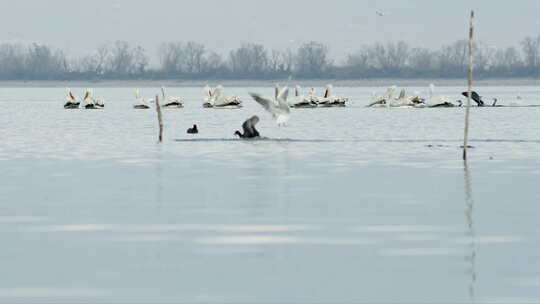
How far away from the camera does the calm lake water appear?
14.5 m

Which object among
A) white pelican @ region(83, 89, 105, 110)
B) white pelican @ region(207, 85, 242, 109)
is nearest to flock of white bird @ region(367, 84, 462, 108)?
white pelican @ region(207, 85, 242, 109)

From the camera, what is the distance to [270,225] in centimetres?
2084

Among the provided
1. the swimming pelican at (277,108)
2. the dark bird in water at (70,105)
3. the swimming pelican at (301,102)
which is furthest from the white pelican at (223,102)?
the swimming pelican at (277,108)

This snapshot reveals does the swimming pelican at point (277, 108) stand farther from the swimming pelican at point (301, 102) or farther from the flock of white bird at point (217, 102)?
the swimming pelican at point (301, 102)

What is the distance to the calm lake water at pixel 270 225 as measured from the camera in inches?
569

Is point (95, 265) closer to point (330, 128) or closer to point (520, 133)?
point (520, 133)

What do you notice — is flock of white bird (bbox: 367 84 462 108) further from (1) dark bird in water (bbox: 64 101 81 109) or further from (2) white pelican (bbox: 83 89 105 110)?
(1) dark bird in water (bbox: 64 101 81 109)

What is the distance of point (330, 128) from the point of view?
2542 inches

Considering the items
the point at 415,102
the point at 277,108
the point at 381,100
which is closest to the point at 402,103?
the point at 415,102

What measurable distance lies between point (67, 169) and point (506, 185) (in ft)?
40.8

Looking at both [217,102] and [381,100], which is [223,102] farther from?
[381,100]

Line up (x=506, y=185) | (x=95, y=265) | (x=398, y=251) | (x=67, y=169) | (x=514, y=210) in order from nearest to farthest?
(x=95, y=265) < (x=398, y=251) < (x=514, y=210) < (x=506, y=185) < (x=67, y=169)

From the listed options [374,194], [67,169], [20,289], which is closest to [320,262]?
[20,289]

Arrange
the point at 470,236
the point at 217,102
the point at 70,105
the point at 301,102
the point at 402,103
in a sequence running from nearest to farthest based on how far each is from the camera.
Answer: the point at 470,236, the point at 402,103, the point at 217,102, the point at 301,102, the point at 70,105
